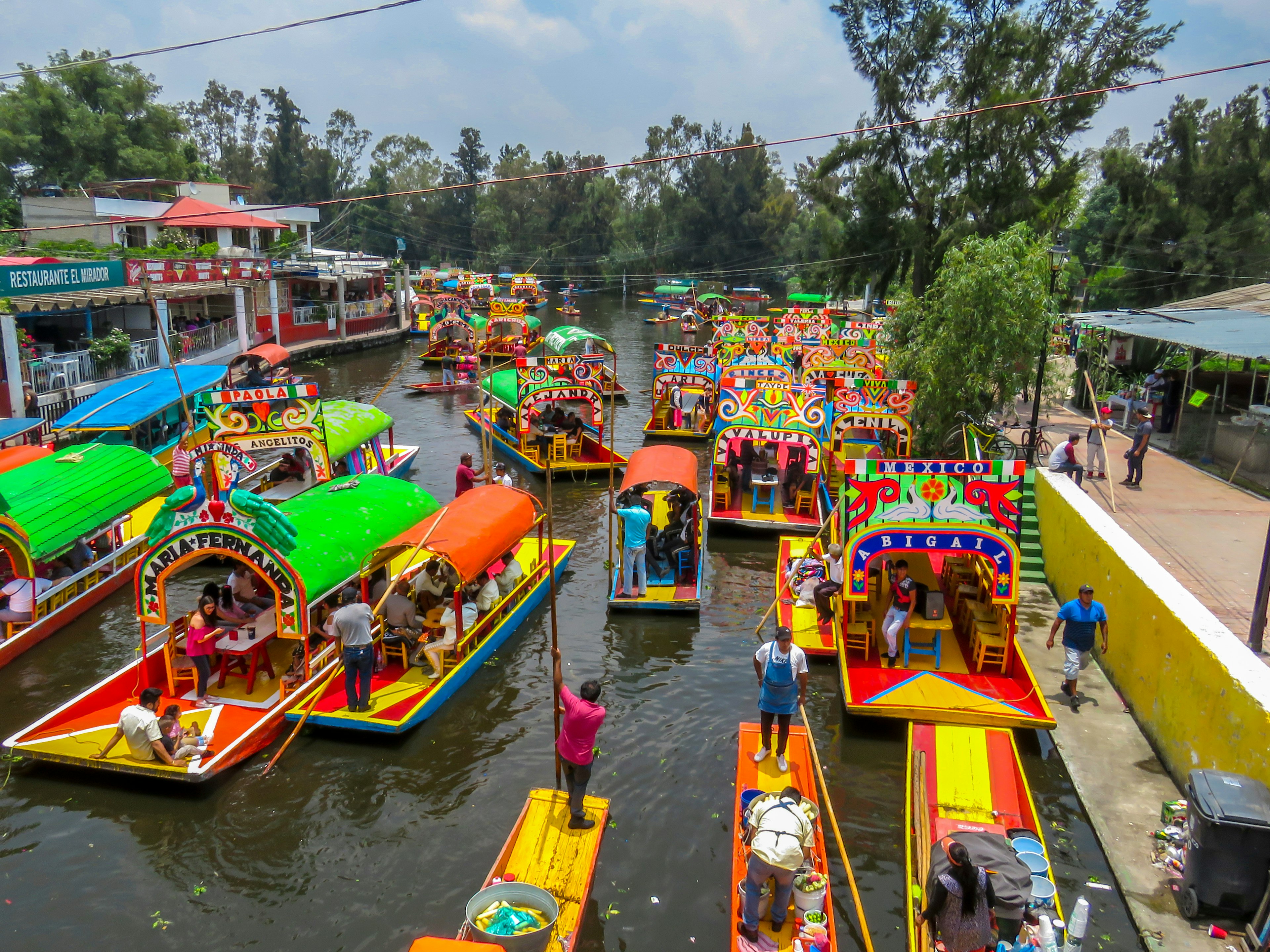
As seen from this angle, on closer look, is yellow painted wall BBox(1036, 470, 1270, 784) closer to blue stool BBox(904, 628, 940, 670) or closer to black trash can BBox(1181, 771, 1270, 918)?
black trash can BBox(1181, 771, 1270, 918)

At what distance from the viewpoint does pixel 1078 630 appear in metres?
11.3

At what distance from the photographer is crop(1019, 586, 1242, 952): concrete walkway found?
25.5 feet

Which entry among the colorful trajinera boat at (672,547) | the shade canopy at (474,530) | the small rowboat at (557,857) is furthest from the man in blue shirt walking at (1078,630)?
the shade canopy at (474,530)

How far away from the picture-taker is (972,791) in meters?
8.75

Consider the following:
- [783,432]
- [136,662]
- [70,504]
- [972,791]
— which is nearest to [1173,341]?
[783,432]

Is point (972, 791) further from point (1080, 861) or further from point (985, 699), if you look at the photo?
point (985, 699)

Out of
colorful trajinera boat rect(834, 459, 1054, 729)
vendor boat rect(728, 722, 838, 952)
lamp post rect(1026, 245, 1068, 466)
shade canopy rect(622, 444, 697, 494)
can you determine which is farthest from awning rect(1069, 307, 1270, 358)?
vendor boat rect(728, 722, 838, 952)

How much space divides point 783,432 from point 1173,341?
8862 mm

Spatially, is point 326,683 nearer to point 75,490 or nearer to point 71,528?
point 71,528

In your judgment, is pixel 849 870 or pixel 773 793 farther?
pixel 773 793

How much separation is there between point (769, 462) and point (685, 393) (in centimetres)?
922

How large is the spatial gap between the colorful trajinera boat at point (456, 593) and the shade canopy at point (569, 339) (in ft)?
60.0

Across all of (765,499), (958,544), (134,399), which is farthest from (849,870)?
(134,399)

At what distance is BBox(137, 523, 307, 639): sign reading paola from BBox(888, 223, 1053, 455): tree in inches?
604
